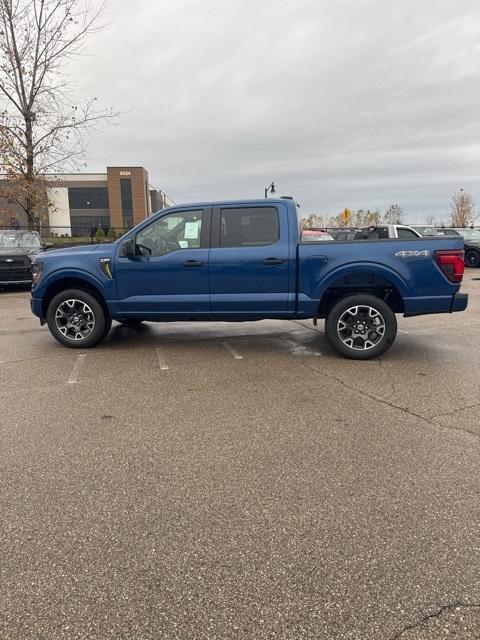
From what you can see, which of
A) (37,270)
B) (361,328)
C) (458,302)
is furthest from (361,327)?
(37,270)

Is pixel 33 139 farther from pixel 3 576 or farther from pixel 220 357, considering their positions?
pixel 3 576

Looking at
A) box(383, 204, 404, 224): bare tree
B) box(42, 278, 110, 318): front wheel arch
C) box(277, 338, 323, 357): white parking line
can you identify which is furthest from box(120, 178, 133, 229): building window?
box(277, 338, 323, 357): white parking line

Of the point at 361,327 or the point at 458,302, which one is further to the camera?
the point at 361,327

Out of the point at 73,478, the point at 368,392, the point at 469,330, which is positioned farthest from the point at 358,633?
the point at 469,330

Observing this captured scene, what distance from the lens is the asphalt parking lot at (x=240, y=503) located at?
6.84ft

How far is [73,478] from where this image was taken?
10.6 ft

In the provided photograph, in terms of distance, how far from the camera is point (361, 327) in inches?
243

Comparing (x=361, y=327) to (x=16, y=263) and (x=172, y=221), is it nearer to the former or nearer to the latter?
(x=172, y=221)

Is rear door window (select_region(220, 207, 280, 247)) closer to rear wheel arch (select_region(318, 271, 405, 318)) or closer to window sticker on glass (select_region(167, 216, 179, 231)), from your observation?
window sticker on glass (select_region(167, 216, 179, 231))

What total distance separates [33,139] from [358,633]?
69.0 feet

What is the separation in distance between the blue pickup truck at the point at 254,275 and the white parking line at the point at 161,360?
47cm

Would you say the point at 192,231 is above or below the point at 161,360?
above

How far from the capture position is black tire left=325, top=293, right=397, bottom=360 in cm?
605

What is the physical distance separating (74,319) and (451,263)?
16.7ft
